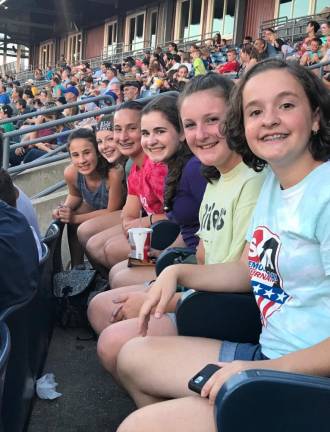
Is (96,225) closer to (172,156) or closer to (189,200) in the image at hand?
(172,156)

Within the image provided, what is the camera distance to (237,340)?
1759mm

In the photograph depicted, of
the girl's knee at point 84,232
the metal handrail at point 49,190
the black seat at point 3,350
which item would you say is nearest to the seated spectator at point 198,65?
the metal handrail at point 49,190

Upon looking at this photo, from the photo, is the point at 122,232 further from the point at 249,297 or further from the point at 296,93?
the point at 296,93

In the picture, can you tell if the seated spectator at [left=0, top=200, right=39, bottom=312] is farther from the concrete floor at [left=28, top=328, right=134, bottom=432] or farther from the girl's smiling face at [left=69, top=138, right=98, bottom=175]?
the girl's smiling face at [left=69, top=138, right=98, bottom=175]

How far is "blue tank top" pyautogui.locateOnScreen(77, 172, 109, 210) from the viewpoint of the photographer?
3.87 meters

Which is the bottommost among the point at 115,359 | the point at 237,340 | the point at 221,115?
the point at 115,359

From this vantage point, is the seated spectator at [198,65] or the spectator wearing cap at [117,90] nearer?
the spectator wearing cap at [117,90]

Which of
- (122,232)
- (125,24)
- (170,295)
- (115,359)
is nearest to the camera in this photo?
(170,295)

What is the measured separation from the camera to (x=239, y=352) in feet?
A: 5.18

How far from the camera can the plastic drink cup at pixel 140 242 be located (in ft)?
8.34

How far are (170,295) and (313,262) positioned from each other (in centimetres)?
55

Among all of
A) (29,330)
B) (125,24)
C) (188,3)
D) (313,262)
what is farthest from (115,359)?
(125,24)

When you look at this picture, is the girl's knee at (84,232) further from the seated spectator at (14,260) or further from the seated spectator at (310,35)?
the seated spectator at (310,35)

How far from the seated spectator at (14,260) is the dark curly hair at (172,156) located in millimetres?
942
